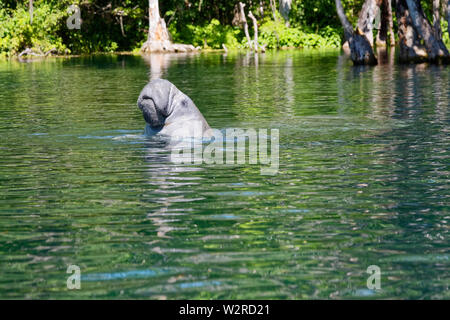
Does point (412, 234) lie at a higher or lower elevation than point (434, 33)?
lower

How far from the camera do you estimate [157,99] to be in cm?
1190

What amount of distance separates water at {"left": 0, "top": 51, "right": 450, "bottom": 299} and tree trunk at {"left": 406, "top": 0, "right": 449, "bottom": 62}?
15.4 metres

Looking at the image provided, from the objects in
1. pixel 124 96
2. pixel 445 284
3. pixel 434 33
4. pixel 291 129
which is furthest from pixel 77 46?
pixel 445 284

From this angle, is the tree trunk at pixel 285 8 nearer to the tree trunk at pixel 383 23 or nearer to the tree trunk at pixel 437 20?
the tree trunk at pixel 383 23

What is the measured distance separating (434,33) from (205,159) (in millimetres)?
23276

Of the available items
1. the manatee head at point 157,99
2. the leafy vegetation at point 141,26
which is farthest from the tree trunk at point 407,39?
the leafy vegetation at point 141,26

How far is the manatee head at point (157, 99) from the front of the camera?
1188cm

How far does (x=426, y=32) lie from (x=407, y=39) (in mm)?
1350

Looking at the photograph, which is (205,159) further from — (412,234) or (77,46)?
(77,46)

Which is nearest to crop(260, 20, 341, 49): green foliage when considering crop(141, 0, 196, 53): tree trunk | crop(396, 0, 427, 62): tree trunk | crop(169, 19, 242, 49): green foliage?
crop(169, 19, 242, 49): green foliage

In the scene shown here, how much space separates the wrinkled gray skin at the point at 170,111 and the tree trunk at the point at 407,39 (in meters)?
21.7

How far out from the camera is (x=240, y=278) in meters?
5.83
